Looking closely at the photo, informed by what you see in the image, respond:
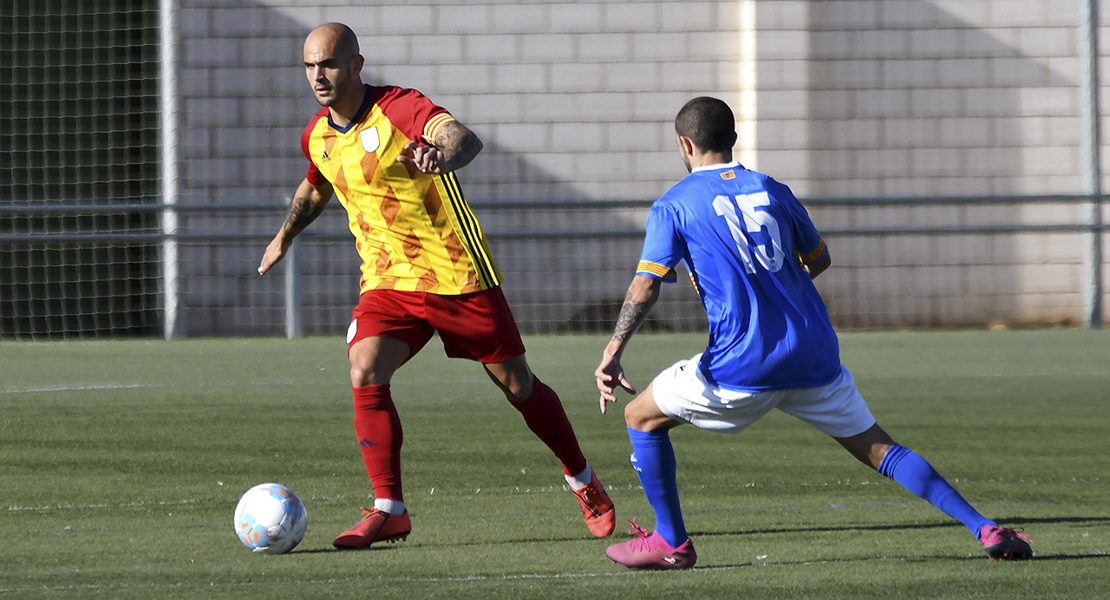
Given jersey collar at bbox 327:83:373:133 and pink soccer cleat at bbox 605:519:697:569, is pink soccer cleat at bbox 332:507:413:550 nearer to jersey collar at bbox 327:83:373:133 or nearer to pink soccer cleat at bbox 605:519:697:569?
pink soccer cleat at bbox 605:519:697:569

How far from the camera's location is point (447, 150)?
191 inches

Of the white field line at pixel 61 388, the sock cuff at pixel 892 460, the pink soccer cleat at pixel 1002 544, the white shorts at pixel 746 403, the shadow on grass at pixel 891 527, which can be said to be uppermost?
the white shorts at pixel 746 403

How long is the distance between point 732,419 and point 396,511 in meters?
1.23

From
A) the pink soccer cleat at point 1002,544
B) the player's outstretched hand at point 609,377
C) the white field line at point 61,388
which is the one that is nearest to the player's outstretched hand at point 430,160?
the player's outstretched hand at point 609,377

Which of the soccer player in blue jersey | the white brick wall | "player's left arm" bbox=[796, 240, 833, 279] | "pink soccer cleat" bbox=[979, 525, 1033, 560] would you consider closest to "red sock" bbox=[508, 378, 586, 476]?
the soccer player in blue jersey

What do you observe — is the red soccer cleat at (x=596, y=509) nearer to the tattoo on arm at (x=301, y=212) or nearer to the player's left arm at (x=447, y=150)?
the player's left arm at (x=447, y=150)

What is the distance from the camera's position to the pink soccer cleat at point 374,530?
15.7 ft

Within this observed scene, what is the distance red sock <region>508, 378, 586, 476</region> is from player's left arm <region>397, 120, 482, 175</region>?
927mm

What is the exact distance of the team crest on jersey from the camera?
514cm

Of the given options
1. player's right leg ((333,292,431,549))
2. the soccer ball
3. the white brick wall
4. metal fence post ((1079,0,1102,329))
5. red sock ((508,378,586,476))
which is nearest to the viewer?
the soccer ball

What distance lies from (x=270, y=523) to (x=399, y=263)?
1.04 m

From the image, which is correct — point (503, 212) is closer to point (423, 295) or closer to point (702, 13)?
point (702, 13)

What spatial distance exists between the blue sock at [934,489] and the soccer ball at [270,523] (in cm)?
179

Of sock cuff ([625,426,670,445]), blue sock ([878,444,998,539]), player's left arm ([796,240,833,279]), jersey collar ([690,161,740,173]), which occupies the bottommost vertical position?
blue sock ([878,444,998,539])
